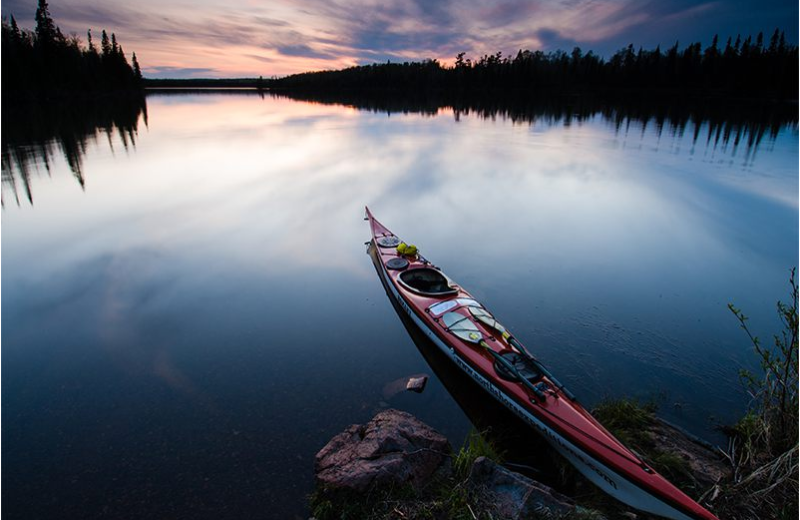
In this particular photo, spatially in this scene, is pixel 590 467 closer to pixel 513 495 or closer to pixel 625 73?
pixel 513 495

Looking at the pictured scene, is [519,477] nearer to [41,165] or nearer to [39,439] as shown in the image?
[39,439]

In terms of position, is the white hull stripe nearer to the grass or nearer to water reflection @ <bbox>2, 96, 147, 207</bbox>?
the grass

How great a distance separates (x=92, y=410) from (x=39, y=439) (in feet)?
2.69

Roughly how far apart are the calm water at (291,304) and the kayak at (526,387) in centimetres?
98

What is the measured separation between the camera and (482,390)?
8.23 meters

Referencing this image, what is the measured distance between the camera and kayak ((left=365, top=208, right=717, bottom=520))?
16.8ft

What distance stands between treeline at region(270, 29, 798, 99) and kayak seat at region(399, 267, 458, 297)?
10805 cm

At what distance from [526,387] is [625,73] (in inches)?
5367

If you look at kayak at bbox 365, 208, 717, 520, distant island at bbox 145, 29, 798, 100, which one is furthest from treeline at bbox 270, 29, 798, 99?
kayak at bbox 365, 208, 717, 520

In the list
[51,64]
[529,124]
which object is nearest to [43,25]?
[51,64]

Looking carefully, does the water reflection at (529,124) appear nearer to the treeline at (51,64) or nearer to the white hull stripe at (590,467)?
the treeline at (51,64)

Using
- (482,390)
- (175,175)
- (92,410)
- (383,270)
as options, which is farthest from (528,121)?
(92,410)

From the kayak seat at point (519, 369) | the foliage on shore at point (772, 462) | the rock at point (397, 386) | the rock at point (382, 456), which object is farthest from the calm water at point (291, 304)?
the foliage on shore at point (772, 462)

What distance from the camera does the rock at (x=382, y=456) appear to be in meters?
5.18
